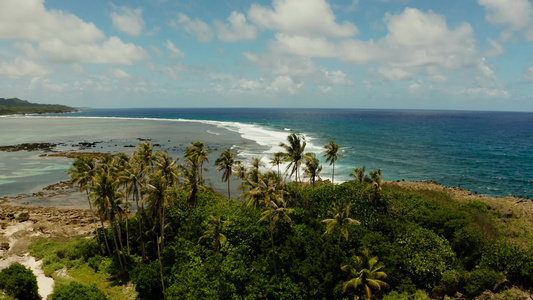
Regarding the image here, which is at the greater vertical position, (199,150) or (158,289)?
(199,150)

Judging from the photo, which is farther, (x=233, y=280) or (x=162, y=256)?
(x=162, y=256)

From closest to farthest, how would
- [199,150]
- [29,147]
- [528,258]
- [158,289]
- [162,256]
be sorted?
[528,258] → [158,289] → [162,256] → [199,150] → [29,147]

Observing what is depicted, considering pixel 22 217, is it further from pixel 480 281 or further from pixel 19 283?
pixel 480 281

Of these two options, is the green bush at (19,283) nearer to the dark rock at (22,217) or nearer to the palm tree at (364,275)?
the dark rock at (22,217)

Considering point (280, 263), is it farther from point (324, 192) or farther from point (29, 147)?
point (29, 147)

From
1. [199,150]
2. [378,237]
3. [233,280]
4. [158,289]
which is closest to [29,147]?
[199,150]

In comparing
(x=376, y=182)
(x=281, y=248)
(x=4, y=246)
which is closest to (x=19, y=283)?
(x=4, y=246)

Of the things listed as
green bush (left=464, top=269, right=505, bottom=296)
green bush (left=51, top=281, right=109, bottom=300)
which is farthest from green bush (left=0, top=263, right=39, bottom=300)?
green bush (left=464, top=269, right=505, bottom=296)

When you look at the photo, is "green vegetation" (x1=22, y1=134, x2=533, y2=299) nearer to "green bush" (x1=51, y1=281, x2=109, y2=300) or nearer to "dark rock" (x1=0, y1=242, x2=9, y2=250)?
"dark rock" (x1=0, y1=242, x2=9, y2=250)
